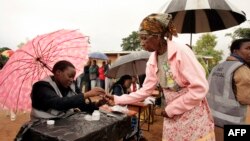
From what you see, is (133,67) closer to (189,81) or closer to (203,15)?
(203,15)

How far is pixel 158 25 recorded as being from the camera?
2342 mm

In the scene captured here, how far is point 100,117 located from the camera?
2.96 meters

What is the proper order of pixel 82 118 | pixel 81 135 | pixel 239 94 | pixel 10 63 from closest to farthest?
pixel 81 135 → pixel 82 118 → pixel 239 94 → pixel 10 63

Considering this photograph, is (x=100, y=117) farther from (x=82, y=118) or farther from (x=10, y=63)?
(x=10, y=63)

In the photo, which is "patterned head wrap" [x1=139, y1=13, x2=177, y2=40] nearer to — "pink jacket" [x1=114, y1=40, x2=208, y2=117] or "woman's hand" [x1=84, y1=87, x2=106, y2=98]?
"pink jacket" [x1=114, y1=40, x2=208, y2=117]

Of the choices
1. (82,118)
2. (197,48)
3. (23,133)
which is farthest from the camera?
(197,48)

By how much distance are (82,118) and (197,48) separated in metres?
51.2

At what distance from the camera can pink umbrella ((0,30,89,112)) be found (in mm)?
3389

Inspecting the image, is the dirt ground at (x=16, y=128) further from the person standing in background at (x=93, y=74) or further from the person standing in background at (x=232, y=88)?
the person standing in background at (x=93, y=74)

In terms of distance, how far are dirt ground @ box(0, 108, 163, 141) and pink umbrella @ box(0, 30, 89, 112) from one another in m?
3.21

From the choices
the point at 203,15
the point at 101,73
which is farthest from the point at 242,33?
the point at 203,15

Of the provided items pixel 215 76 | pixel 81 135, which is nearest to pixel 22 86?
pixel 81 135

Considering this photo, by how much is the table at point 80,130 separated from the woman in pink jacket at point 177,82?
1.89 ft

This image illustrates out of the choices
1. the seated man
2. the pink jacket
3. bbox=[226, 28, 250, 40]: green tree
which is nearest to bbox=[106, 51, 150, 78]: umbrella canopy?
the seated man
